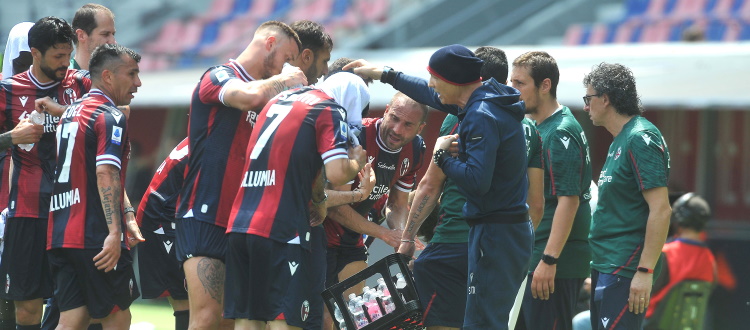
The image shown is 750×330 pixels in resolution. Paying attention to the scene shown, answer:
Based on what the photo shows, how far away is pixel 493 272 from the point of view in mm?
5105

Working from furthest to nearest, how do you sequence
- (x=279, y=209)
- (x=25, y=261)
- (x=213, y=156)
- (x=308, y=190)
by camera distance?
(x=25, y=261), (x=213, y=156), (x=308, y=190), (x=279, y=209)

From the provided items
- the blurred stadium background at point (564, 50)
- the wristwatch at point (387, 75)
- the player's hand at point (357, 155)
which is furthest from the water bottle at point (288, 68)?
the blurred stadium background at point (564, 50)

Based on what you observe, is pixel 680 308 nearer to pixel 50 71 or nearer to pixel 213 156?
pixel 213 156

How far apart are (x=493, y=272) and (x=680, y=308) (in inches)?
141

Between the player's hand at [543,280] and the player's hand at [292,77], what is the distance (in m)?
1.88

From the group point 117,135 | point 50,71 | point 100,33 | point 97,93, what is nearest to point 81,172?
point 117,135

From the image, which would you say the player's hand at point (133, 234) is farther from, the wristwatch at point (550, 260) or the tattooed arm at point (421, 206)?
the wristwatch at point (550, 260)

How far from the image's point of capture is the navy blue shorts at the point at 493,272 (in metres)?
5.11

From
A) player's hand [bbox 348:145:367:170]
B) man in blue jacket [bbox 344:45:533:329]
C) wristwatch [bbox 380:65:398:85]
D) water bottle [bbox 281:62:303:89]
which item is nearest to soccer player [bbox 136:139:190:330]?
water bottle [bbox 281:62:303:89]

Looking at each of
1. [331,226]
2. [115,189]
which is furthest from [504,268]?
[115,189]

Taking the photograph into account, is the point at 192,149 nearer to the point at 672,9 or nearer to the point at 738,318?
the point at 738,318

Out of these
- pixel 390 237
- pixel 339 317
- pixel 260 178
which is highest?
pixel 260 178

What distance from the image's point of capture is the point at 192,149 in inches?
201

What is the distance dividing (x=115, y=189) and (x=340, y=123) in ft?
4.67
